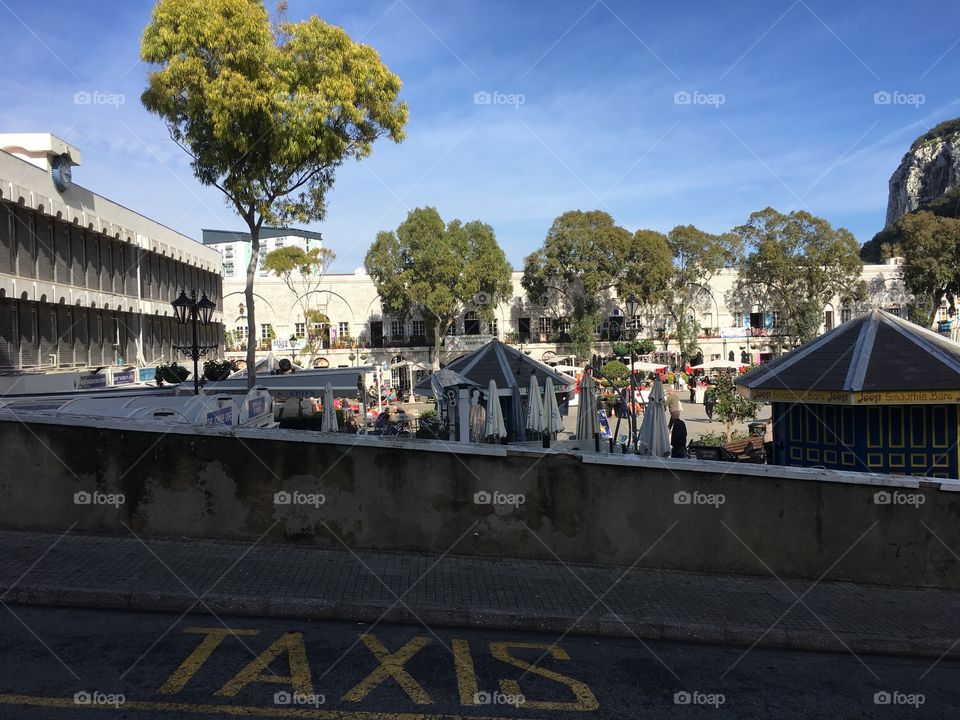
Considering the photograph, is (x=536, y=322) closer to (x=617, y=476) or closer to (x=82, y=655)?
(x=617, y=476)

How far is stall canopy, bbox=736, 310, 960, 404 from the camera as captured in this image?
10164 mm

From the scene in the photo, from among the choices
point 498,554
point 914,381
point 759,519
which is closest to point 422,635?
point 498,554

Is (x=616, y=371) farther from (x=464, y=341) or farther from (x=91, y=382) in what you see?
(x=91, y=382)

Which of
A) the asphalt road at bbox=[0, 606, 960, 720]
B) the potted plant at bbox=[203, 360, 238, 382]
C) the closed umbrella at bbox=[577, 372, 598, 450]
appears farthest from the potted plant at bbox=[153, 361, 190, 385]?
the asphalt road at bbox=[0, 606, 960, 720]

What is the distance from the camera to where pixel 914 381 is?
33.3 feet

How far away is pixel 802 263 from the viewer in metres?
54.9

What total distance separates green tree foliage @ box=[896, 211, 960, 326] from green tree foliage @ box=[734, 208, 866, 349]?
3.76 m

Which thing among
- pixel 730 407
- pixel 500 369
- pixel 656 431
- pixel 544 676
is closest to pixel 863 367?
pixel 656 431

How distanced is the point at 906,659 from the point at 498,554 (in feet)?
14.9

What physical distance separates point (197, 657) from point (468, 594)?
285cm

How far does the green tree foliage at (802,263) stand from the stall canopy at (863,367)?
4525 centimetres

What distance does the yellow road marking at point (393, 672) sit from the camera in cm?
538

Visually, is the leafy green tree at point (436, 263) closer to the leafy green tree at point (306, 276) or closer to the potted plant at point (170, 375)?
the leafy green tree at point (306, 276)

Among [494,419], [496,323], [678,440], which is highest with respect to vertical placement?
[496,323]
